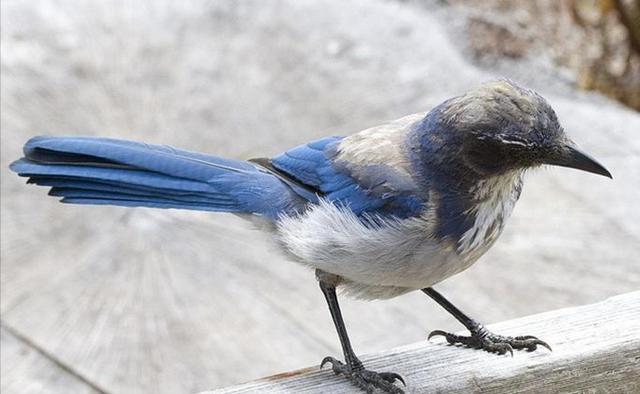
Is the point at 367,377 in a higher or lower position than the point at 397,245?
lower

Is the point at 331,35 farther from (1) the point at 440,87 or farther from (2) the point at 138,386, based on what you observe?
(2) the point at 138,386

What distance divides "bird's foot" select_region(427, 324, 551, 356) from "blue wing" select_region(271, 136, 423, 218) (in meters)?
0.38

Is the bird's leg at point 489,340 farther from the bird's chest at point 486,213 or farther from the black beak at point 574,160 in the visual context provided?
the black beak at point 574,160

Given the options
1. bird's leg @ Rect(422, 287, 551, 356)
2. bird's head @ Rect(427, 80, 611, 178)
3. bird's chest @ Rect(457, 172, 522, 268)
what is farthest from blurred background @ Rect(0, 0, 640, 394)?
bird's head @ Rect(427, 80, 611, 178)

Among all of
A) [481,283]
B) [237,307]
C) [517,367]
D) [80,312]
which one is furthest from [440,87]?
[517,367]

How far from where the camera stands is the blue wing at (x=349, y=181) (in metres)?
2.55

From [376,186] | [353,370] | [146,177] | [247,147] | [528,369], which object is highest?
[247,147]

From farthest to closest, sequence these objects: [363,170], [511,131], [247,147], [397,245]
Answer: [247,147], [363,170], [397,245], [511,131]

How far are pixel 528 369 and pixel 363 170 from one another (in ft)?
1.94

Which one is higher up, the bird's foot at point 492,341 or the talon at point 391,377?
the bird's foot at point 492,341

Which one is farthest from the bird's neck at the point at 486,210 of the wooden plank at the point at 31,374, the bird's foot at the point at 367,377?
the wooden plank at the point at 31,374

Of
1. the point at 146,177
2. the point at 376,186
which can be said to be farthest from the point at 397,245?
the point at 146,177

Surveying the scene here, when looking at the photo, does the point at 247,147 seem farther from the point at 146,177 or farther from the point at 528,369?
the point at 528,369

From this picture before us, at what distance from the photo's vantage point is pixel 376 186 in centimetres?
261
